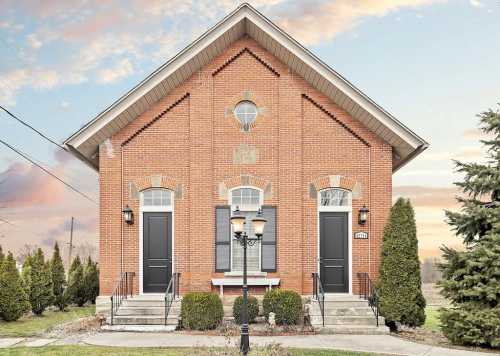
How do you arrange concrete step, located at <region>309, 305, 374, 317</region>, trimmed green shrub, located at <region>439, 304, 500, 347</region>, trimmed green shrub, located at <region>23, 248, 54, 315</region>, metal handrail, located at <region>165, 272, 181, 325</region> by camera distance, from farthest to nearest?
trimmed green shrub, located at <region>23, 248, 54, 315</region>
metal handrail, located at <region>165, 272, 181, 325</region>
concrete step, located at <region>309, 305, 374, 317</region>
trimmed green shrub, located at <region>439, 304, 500, 347</region>

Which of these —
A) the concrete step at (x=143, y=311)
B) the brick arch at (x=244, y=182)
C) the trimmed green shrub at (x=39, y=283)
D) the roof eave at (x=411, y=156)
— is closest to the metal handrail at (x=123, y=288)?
the concrete step at (x=143, y=311)

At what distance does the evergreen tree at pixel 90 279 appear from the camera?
83.3 feet

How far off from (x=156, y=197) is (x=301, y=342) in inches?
243

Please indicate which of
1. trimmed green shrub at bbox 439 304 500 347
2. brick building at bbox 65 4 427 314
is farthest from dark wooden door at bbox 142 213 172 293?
trimmed green shrub at bbox 439 304 500 347

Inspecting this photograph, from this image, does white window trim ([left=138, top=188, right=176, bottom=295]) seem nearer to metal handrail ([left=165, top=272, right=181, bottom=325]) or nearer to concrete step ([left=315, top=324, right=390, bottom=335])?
metal handrail ([left=165, top=272, right=181, bottom=325])

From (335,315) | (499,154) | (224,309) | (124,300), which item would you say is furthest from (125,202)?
(499,154)

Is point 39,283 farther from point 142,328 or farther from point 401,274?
point 401,274

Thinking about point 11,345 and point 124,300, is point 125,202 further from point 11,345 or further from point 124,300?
point 11,345

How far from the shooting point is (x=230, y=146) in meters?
18.3

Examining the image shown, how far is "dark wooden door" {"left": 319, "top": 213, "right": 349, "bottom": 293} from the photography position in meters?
18.3

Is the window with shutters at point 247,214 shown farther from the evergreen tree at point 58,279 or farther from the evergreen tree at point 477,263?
the evergreen tree at point 58,279

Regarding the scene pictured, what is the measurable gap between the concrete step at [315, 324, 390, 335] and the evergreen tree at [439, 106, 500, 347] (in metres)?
1.79

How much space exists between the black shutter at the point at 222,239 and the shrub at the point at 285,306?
179cm

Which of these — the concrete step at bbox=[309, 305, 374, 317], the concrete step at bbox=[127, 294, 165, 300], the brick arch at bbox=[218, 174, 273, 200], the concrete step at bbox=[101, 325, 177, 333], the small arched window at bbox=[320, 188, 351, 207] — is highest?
the brick arch at bbox=[218, 174, 273, 200]
